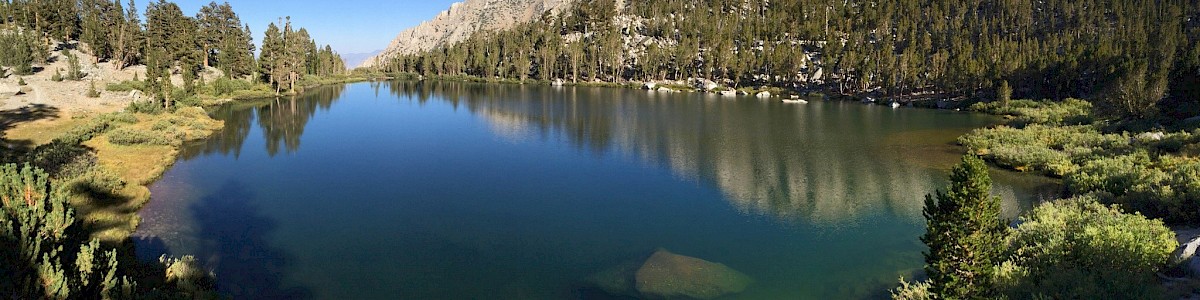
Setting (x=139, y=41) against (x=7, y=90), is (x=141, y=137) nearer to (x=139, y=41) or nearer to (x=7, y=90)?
(x=7, y=90)

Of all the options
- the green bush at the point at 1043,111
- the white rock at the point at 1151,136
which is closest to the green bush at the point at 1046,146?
the white rock at the point at 1151,136

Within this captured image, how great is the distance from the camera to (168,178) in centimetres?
3334

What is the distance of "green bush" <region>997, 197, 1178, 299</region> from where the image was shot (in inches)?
532

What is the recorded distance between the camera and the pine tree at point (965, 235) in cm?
1288

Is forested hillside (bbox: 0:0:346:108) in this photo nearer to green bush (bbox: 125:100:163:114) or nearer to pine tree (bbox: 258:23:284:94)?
pine tree (bbox: 258:23:284:94)

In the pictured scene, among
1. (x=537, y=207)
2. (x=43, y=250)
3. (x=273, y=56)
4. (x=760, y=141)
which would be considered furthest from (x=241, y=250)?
(x=273, y=56)

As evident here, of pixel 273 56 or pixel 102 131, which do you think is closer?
pixel 102 131

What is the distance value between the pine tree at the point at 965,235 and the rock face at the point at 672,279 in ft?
20.9

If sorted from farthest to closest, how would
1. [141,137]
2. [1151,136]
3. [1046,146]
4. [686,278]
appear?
[1046,146] → [141,137] → [1151,136] → [686,278]

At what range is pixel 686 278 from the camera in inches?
764

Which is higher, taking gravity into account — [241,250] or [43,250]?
[43,250]

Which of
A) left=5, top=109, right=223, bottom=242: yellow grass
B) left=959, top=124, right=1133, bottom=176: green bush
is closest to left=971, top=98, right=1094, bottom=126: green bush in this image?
left=959, top=124, right=1133, bottom=176: green bush

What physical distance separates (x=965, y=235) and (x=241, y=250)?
73.2 ft

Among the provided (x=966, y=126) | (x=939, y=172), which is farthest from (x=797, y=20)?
(x=939, y=172)
